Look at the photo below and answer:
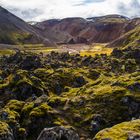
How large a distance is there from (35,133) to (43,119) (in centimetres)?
687

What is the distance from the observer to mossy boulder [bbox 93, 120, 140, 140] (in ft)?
341

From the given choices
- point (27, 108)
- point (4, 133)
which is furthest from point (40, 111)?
point (4, 133)

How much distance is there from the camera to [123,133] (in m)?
109

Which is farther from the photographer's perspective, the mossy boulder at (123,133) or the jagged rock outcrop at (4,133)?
the jagged rock outcrop at (4,133)

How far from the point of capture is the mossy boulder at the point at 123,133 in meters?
104

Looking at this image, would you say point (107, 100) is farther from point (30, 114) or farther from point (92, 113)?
point (30, 114)

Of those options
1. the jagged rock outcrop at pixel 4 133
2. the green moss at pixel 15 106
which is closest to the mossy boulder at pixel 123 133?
the jagged rock outcrop at pixel 4 133

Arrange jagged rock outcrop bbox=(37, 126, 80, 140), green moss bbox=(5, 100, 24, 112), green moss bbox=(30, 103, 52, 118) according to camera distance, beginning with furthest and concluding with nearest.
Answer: green moss bbox=(5, 100, 24, 112) → green moss bbox=(30, 103, 52, 118) → jagged rock outcrop bbox=(37, 126, 80, 140)

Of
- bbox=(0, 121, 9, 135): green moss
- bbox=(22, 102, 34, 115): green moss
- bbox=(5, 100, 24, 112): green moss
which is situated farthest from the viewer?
bbox=(5, 100, 24, 112): green moss

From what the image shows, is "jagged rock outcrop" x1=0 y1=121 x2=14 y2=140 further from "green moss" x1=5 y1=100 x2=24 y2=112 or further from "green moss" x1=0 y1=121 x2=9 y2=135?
"green moss" x1=5 y1=100 x2=24 y2=112

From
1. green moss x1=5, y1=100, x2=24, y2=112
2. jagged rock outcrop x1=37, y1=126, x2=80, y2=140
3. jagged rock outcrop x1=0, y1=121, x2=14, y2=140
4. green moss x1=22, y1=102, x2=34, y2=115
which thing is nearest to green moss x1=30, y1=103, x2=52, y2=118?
green moss x1=22, y1=102, x2=34, y2=115

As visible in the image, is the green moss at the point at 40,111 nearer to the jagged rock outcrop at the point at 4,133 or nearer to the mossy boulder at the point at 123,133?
the jagged rock outcrop at the point at 4,133

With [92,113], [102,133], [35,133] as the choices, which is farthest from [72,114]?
[102,133]

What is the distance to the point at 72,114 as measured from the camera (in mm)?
159500
